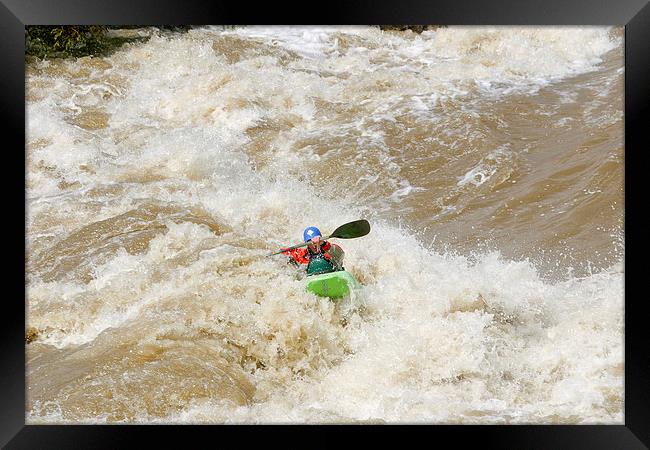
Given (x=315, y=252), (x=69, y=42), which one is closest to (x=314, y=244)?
(x=315, y=252)

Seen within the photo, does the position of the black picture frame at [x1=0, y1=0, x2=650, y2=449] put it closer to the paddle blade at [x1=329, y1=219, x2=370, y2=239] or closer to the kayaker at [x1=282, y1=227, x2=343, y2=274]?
the kayaker at [x1=282, y1=227, x2=343, y2=274]

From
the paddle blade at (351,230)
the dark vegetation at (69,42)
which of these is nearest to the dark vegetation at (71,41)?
the dark vegetation at (69,42)

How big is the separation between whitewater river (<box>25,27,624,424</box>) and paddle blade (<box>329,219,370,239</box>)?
1.31ft

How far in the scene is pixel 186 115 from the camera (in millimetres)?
8109

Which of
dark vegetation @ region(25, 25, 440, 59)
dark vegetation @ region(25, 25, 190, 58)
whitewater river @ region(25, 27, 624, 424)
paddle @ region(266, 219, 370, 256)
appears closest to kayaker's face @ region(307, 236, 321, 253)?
paddle @ region(266, 219, 370, 256)

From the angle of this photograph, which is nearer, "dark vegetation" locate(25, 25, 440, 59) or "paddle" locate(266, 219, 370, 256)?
"paddle" locate(266, 219, 370, 256)

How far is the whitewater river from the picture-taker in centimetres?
330

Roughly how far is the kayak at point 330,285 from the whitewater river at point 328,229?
8 centimetres

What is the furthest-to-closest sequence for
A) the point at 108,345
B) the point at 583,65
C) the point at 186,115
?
the point at 583,65
the point at 186,115
the point at 108,345

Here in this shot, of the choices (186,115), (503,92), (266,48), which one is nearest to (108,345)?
(186,115)
